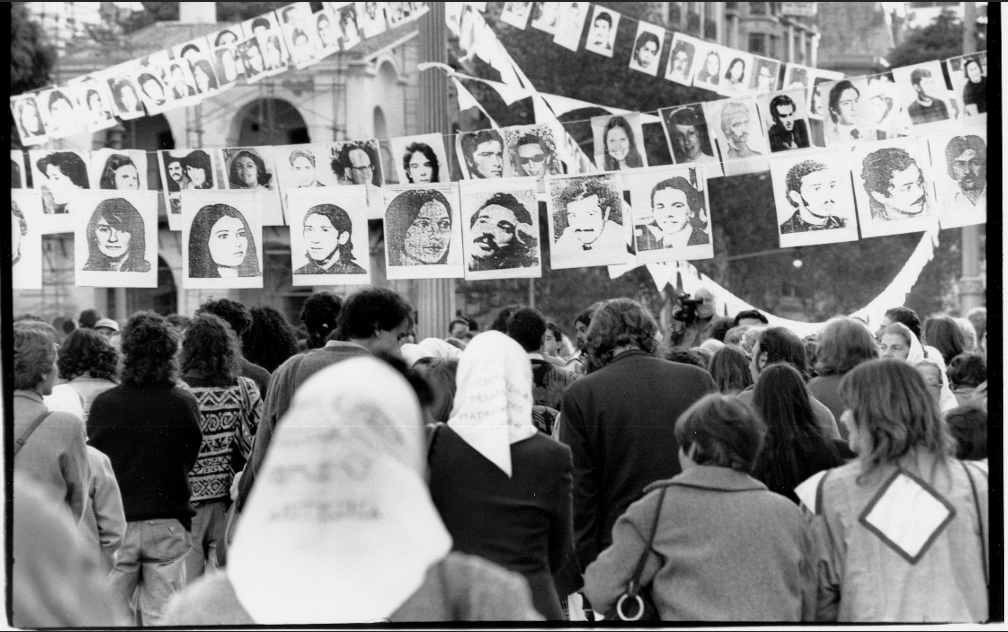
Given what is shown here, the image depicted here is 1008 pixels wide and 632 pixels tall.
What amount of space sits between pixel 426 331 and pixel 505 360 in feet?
8.58

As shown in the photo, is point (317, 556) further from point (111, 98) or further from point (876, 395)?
point (111, 98)

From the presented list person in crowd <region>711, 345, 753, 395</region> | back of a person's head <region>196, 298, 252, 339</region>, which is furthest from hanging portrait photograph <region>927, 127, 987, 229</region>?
back of a person's head <region>196, 298, 252, 339</region>

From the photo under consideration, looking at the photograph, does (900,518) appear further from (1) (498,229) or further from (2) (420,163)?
(2) (420,163)

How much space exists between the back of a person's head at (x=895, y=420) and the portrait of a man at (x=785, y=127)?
2506mm

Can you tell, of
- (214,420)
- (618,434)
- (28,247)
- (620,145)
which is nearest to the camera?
(618,434)

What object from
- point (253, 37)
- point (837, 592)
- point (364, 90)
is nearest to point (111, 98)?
point (253, 37)

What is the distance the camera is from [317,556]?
1.97 m

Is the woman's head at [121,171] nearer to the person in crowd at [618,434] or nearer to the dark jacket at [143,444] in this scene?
the dark jacket at [143,444]

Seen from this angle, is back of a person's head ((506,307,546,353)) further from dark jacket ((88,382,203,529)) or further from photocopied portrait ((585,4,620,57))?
dark jacket ((88,382,203,529))

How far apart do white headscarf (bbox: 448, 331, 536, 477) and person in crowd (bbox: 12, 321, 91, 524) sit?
4.46 feet

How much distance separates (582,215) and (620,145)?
1023 millimetres

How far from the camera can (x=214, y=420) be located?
4652 millimetres

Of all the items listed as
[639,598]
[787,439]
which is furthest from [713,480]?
[787,439]

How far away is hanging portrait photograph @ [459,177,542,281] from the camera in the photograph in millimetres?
4906
